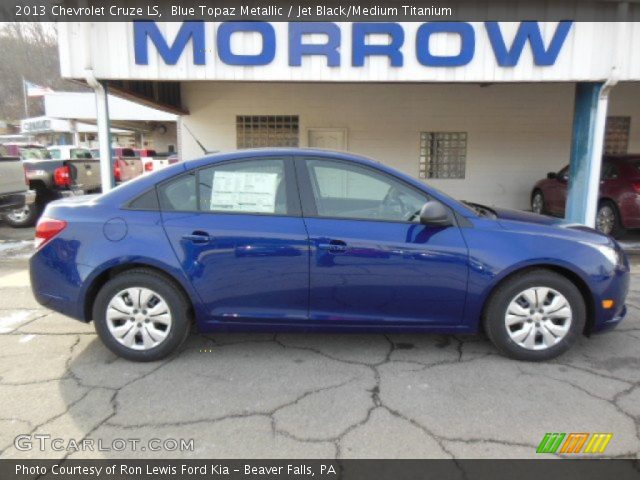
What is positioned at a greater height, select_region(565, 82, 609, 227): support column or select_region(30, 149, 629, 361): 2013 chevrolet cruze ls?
select_region(565, 82, 609, 227): support column

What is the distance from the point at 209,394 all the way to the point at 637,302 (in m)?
4.43

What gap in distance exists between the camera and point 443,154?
11477 mm

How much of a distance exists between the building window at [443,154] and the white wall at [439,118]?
0.49 ft

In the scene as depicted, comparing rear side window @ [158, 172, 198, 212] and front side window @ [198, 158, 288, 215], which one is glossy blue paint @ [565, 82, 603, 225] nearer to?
front side window @ [198, 158, 288, 215]

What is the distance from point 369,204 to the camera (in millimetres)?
3428

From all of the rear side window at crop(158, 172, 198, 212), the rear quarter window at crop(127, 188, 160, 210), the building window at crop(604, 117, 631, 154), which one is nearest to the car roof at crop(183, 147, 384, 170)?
the rear side window at crop(158, 172, 198, 212)

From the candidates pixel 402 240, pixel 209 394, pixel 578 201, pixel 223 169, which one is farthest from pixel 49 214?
pixel 578 201

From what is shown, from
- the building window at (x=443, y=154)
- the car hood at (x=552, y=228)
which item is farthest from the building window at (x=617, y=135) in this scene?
the car hood at (x=552, y=228)

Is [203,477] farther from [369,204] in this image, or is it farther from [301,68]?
[301,68]

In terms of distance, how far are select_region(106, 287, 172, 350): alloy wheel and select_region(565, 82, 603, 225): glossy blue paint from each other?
6410mm

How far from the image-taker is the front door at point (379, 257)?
3.23 meters

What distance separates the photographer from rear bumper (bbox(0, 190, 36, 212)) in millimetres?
8180

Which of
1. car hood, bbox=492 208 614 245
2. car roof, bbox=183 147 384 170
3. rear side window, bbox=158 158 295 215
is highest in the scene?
car roof, bbox=183 147 384 170

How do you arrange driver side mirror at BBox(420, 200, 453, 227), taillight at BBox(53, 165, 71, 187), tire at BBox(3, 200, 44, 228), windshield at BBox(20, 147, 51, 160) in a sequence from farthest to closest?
windshield at BBox(20, 147, 51, 160) < taillight at BBox(53, 165, 71, 187) < tire at BBox(3, 200, 44, 228) < driver side mirror at BBox(420, 200, 453, 227)
